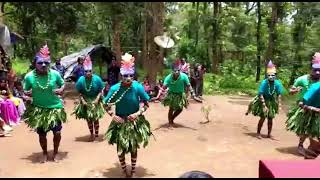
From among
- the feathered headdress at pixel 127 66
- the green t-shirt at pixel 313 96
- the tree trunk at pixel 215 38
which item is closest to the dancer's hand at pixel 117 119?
the feathered headdress at pixel 127 66

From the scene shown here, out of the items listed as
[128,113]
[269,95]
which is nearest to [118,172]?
[128,113]

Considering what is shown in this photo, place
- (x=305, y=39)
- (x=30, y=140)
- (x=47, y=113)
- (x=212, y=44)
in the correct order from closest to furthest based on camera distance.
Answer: (x=47, y=113)
(x=30, y=140)
(x=305, y=39)
(x=212, y=44)

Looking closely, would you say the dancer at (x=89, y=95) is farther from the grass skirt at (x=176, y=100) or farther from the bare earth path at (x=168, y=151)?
the grass skirt at (x=176, y=100)

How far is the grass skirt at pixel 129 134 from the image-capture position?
241 inches

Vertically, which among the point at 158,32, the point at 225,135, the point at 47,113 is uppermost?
the point at 158,32

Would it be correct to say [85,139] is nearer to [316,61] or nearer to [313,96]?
[313,96]

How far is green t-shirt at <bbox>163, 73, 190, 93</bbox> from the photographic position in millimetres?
9664

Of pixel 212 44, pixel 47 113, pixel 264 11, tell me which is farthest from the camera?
pixel 212 44

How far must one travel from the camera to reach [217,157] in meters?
7.59

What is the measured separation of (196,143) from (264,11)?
1678 centimetres

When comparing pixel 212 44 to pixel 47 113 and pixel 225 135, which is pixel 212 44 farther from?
pixel 47 113

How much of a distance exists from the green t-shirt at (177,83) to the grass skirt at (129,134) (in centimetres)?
341

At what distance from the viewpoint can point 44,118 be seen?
6.78 m

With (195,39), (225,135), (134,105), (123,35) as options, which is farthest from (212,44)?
(134,105)
